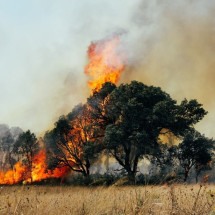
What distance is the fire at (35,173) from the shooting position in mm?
51562

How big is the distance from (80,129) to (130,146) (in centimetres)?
878

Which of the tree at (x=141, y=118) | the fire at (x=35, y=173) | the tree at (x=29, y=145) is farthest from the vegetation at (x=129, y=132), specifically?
the tree at (x=29, y=145)

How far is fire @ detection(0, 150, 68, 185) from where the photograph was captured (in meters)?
51.6

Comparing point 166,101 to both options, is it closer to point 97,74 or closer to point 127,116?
point 127,116

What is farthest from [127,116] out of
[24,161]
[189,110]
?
[24,161]

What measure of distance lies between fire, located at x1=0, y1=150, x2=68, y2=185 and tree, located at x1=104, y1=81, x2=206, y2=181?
35.9ft

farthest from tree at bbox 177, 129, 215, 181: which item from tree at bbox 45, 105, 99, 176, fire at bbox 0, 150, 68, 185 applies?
fire at bbox 0, 150, 68, 185

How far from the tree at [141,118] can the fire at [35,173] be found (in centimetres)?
1095

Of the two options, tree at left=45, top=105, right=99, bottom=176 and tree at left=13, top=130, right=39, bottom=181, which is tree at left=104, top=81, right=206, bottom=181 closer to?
tree at left=45, top=105, right=99, bottom=176

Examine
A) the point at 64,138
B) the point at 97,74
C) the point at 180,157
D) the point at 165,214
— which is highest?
the point at 97,74

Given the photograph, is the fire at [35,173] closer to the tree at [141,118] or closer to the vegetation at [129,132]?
the vegetation at [129,132]

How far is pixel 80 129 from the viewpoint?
49.3 m

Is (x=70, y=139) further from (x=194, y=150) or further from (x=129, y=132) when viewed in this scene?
(x=194, y=150)

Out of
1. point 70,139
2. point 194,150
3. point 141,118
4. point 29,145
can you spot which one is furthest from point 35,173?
point 194,150
